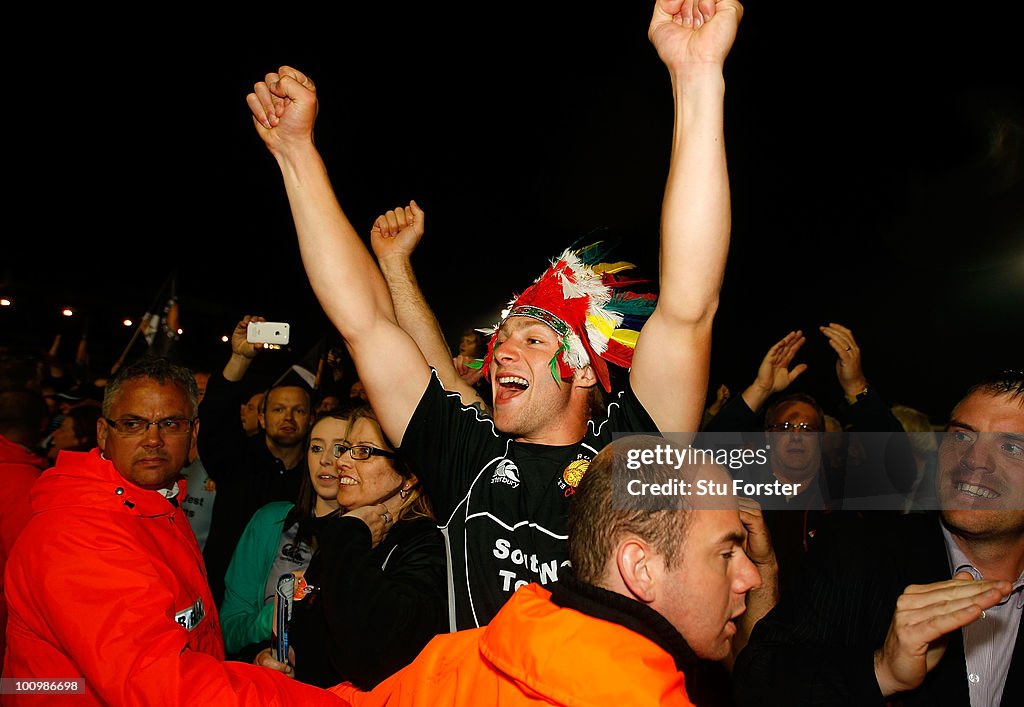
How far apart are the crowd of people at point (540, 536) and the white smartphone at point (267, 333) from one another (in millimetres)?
1059

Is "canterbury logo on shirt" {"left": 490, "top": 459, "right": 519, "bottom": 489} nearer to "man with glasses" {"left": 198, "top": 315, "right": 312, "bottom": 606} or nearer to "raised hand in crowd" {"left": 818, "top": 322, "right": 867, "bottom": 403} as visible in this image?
"man with glasses" {"left": 198, "top": 315, "right": 312, "bottom": 606}

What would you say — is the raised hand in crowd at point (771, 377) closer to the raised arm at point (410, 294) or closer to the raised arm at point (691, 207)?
the raised arm at point (410, 294)

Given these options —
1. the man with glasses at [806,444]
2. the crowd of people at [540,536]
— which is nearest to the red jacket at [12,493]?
the crowd of people at [540,536]

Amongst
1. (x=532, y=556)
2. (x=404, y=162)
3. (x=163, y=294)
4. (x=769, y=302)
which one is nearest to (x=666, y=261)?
(x=532, y=556)

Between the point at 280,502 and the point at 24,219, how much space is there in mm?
9592

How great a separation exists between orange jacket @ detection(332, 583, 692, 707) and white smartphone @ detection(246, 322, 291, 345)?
2962 millimetres

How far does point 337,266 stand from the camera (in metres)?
2.23

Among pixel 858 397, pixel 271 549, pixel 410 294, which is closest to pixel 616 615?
pixel 410 294

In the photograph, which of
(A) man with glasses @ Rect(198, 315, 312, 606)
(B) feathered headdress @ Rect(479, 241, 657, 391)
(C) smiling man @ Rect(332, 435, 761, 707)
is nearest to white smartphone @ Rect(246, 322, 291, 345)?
(A) man with glasses @ Rect(198, 315, 312, 606)

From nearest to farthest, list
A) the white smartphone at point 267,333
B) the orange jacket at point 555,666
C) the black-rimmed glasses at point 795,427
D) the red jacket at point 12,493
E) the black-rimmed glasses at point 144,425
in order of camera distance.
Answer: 1. the orange jacket at point 555,666
2. the black-rimmed glasses at point 144,425
3. the red jacket at point 12,493
4. the white smartphone at point 267,333
5. the black-rimmed glasses at point 795,427

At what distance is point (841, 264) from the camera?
27.3ft

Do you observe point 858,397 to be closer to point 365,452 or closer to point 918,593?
point 918,593

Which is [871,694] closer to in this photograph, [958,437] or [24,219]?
[958,437]

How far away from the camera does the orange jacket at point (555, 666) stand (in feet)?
3.60
